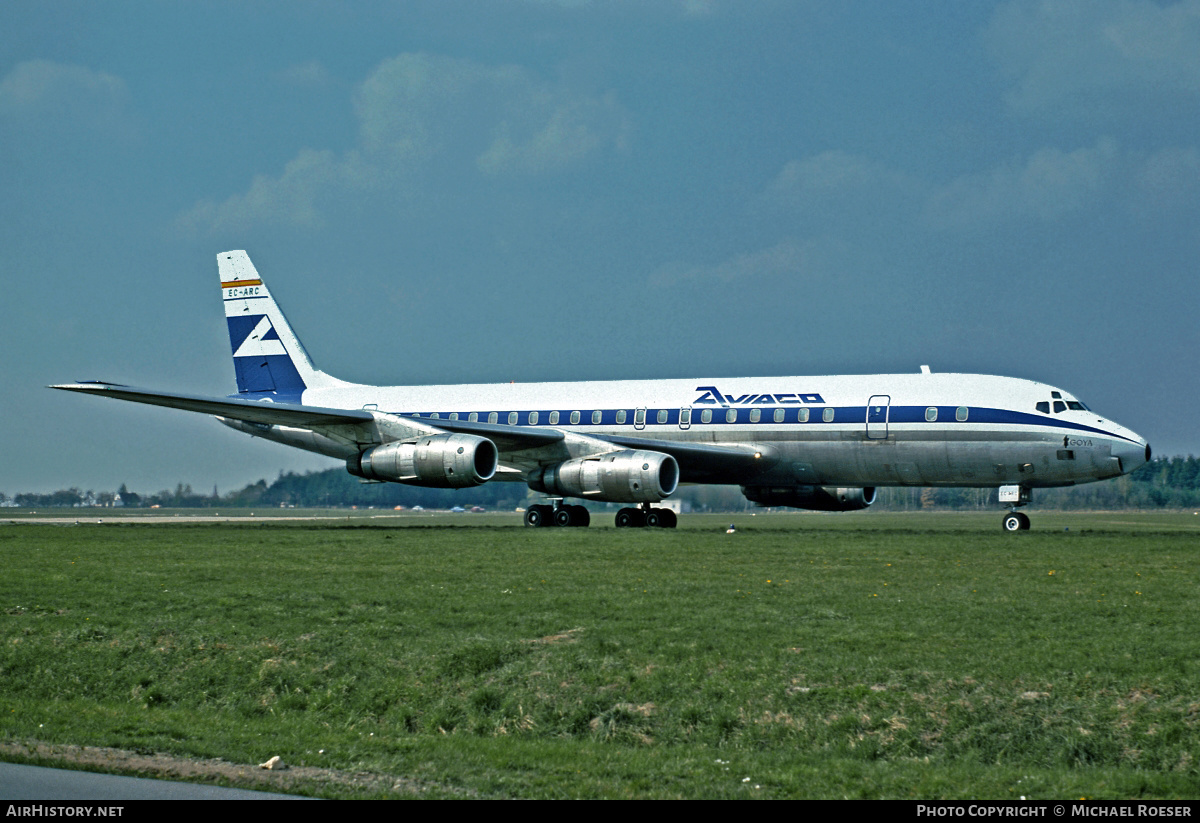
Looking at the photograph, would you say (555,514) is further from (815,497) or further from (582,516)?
(815,497)

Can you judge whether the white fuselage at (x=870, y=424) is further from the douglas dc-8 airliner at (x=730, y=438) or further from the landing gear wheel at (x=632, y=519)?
the landing gear wheel at (x=632, y=519)

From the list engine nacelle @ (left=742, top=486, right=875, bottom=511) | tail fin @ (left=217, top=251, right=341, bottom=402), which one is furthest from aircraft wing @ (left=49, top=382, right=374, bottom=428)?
engine nacelle @ (left=742, top=486, right=875, bottom=511)

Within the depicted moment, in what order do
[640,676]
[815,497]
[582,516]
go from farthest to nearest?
[815,497] → [582,516] → [640,676]

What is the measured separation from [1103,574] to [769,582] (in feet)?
17.0

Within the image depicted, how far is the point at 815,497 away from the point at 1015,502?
7.51 m

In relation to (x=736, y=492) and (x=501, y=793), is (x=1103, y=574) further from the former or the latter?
(x=736, y=492)

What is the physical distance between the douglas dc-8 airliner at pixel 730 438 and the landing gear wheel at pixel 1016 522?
4 centimetres

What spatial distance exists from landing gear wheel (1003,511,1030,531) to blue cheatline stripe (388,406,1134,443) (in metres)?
2.41

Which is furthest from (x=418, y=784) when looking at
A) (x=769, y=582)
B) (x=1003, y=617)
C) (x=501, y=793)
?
(x=769, y=582)

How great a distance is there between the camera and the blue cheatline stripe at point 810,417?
99.7 feet

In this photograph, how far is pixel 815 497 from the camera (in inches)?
1479

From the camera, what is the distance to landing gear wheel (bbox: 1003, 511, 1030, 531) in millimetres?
30281

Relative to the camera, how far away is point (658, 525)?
114ft

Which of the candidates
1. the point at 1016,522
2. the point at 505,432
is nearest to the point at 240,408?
the point at 505,432
